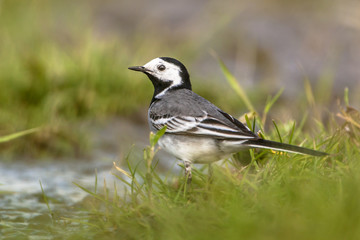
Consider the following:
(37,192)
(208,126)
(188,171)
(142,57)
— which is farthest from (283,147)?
(142,57)

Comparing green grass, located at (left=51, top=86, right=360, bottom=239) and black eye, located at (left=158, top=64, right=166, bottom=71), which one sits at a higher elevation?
black eye, located at (left=158, top=64, right=166, bottom=71)

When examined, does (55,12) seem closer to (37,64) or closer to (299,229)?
(37,64)

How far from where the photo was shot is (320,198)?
11.4 feet

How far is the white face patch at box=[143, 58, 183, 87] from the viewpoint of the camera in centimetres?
521

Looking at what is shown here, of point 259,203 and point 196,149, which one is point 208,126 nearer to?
point 196,149

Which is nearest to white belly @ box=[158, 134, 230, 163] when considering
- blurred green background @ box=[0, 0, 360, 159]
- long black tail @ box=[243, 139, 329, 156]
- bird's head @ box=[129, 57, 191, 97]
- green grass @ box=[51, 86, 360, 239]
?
green grass @ box=[51, 86, 360, 239]

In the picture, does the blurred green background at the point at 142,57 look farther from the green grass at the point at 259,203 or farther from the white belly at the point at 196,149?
the white belly at the point at 196,149

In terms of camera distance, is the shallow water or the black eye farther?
the black eye

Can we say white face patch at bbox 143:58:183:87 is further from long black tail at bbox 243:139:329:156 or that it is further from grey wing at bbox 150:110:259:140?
long black tail at bbox 243:139:329:156

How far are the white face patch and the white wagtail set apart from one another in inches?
5.7

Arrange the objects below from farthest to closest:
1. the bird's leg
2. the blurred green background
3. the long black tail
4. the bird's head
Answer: the blurred green background, the bird's head, the bird's leg, the long black tail

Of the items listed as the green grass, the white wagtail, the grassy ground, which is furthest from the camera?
the white wagtail

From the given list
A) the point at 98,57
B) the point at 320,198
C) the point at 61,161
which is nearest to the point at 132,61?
the point at 98,57

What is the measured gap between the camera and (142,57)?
28.3ft
